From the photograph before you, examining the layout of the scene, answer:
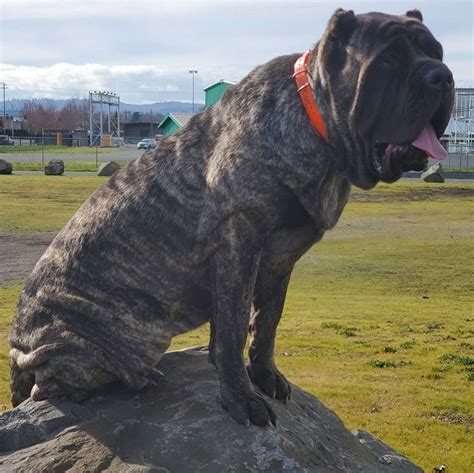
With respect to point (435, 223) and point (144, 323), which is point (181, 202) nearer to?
point (144, 323)

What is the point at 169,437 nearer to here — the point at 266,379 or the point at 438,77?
the point at 266,379

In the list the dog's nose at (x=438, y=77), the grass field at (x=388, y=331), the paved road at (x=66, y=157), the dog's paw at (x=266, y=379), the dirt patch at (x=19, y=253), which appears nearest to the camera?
the dog's nose at (x=438, y=77)

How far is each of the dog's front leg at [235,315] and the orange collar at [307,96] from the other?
0.64m

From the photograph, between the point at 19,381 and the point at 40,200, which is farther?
the point at 40,200

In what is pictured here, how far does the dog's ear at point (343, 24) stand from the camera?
171 inches

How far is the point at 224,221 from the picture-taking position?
4.74 meters

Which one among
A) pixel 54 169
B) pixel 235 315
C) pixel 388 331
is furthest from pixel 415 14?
pixel 54 169

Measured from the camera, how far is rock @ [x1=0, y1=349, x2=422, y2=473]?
4.64 meters

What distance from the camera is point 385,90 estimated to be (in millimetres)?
4246

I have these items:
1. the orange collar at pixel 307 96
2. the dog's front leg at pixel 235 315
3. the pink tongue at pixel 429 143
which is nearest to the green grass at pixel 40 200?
the dog's front leg at pixel 235 315

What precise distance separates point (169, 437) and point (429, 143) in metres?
2.05

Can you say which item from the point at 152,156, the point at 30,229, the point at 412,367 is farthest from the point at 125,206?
the point at 30,229

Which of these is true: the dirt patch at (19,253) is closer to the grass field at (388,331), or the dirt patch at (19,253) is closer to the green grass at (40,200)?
the grass field at (388,331)

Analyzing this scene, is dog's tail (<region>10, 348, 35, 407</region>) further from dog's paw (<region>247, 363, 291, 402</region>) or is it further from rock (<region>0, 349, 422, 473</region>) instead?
dog's paw (<region>247, 363, 291, 402</region>)
